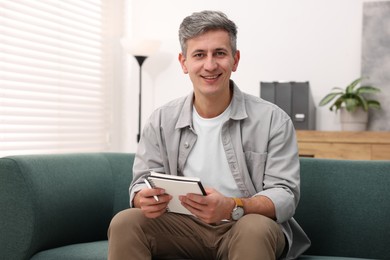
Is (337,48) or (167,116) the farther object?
(337,48)

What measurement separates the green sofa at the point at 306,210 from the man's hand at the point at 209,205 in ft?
1.77

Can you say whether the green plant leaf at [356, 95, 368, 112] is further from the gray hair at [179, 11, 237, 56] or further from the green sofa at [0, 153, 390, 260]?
the gray hair at [179, 11, 237, 56]

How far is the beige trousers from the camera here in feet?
6.09

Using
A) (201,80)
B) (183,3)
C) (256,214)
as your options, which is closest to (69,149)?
(183,3)

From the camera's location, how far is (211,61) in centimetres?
224

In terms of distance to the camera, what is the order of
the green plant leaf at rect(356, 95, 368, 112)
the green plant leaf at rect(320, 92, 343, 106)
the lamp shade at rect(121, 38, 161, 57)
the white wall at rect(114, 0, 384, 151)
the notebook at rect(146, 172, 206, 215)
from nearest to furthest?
1. the notebook at rect(146, 172, 206, 215)
2. the green plant leaf at rect(356, 95, 368, 112)
3. the green plant leaf at rect(320, 92, 343, 106)
4. the white wall at rect(114, 0, 384, 151)
5. the lamp shade at rect(121, 38, 161, 57)

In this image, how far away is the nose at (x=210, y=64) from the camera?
7.33 feet

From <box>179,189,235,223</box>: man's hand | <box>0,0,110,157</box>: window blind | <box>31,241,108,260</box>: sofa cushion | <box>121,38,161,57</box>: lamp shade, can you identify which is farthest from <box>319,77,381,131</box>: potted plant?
<box>179,189,235,223</box>: man's hand

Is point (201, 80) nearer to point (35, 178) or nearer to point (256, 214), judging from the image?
point (256, 214)

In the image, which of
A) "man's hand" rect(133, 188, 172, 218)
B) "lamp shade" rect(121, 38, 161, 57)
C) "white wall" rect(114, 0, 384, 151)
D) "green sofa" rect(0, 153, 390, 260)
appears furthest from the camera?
"lamp shade" rect(121, 38, 161, 57)

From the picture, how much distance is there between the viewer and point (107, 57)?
5.18m

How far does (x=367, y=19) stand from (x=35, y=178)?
9.98 ft

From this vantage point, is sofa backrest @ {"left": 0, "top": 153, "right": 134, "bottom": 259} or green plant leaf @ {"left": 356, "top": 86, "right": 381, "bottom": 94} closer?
sofa backrest @ {"left": 0, "top": 153, "right": 134, "bottom": 259}

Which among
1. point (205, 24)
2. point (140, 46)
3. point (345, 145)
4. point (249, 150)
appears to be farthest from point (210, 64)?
point (140, 46)
